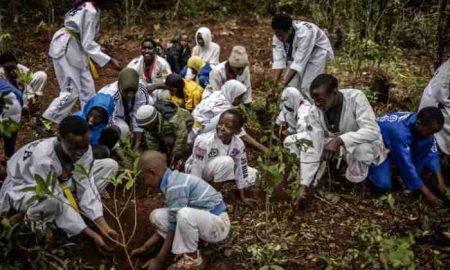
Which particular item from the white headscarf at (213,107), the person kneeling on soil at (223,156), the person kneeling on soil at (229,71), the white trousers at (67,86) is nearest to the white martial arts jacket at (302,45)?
the person kneeling on soil at (229,71)

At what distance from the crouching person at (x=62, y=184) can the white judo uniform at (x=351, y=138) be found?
1759 mm

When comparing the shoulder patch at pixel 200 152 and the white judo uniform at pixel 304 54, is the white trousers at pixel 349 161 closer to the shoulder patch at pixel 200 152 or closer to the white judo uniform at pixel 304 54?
the shoulder patch at pixel 200 152

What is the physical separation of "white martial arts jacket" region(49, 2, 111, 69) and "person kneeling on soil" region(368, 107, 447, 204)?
3.02 meters

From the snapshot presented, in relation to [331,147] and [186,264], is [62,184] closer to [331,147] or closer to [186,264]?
[186,264]

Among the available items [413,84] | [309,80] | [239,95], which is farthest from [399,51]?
[239,95]

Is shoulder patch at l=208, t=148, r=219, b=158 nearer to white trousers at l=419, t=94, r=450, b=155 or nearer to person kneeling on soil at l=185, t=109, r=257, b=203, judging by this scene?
person kneeling on soil at l=185, t=109, r=257, b=203

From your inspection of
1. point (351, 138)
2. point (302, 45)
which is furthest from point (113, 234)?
point (302, 45)

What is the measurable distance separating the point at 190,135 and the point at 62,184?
1843 millimetres

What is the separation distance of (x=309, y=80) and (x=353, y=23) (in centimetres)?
336

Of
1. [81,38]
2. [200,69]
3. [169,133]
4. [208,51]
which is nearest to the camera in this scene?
[169,133]

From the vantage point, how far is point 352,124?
188 inches

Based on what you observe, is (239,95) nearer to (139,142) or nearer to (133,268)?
(139,142)

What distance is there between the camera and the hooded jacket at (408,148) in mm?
4727

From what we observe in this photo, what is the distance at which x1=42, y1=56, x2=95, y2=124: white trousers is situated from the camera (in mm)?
5699
